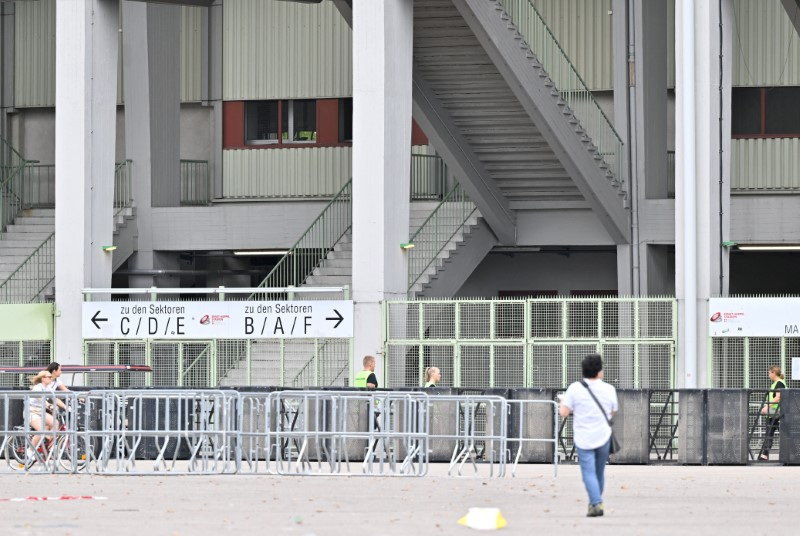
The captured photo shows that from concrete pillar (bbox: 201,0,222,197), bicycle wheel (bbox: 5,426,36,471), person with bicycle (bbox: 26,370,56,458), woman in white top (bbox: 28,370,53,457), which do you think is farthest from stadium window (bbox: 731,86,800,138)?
bicycle wheel (bbox: 5,426,36,471)

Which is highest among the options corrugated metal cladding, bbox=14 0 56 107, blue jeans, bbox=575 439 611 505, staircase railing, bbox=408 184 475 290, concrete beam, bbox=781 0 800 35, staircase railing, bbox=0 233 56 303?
corrugated metal cladding, bbox=14 0 56 107

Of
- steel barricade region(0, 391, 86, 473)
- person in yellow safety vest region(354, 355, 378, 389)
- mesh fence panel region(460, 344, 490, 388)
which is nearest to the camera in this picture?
steel barricade region(0, 391, 86, 473)

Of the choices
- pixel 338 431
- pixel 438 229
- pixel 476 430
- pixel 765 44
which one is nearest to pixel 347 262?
pixel 438 229

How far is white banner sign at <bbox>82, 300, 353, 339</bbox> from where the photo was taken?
30.5 meters

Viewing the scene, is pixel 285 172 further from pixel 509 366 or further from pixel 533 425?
pixel 533 425

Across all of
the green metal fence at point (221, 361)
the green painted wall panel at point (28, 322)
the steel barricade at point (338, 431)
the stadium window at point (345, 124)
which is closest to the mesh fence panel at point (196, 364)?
the green metal fence at point (221, 361)

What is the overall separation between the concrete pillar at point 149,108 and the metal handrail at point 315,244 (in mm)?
3724

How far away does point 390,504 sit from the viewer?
16.6 meters

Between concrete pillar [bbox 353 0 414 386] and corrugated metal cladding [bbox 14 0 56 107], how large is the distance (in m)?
16.3

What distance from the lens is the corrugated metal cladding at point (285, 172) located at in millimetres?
42656

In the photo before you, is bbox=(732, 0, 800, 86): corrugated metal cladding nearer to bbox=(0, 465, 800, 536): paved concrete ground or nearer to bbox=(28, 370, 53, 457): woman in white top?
bbox=(0, 465, 800, 536): paved concrete ground

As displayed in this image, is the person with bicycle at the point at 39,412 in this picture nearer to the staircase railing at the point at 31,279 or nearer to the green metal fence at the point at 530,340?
the green metal fence at the point at 530,340

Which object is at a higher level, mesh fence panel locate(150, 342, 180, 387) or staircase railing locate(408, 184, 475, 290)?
staircase railing locate(408, 184, 475, 290)

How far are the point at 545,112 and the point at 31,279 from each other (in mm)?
13631
